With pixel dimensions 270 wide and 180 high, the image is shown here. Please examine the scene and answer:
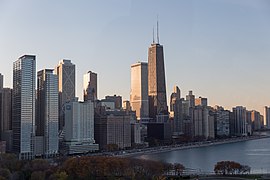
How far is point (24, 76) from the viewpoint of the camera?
12.1 metres

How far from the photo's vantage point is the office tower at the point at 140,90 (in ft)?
73.8

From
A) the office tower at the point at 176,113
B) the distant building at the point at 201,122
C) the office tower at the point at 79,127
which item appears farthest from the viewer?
the distant building at the point at 201,122

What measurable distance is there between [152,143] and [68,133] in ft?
14.6

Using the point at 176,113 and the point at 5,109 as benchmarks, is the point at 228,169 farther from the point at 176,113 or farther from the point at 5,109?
the point at 176,113

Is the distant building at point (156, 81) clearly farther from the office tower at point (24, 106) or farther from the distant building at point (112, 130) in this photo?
the office tower at point (24, 106)

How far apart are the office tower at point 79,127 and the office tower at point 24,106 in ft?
6.38

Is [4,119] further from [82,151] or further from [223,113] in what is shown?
[223,113]

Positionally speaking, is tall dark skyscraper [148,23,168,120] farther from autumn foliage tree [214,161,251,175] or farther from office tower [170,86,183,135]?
autumn foliage tree [214,161,251,175]

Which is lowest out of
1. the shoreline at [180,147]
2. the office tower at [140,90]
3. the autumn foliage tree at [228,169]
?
the shoreline at [180,147]

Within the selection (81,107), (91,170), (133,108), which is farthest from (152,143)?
(91,170)

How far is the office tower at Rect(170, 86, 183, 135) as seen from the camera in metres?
19.6

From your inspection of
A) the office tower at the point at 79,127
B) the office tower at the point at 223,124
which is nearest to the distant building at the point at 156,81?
the office tower at the point at 223,124

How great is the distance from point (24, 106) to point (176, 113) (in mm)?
10340

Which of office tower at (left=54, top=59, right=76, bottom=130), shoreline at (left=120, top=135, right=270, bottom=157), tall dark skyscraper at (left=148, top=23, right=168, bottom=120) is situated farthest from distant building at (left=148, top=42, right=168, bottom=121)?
office tower at (left=54, top=59, right=76, bottom=130)
